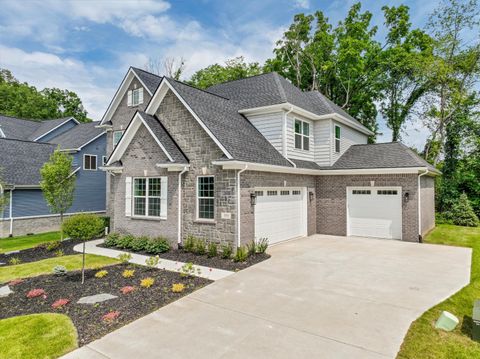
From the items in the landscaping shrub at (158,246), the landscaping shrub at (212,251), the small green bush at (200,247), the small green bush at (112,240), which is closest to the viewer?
the landscaping shrub at (212,251)

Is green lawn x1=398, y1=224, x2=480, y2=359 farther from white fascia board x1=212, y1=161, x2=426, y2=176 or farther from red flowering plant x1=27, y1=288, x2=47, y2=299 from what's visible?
red flowering plant x1=27, y1=288, x2=47, y2=299

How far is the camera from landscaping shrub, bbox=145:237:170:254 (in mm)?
10828

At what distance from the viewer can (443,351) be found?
4375 millimetres

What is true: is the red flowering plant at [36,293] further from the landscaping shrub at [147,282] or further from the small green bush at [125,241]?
Answer: the small green bush at [125,241]

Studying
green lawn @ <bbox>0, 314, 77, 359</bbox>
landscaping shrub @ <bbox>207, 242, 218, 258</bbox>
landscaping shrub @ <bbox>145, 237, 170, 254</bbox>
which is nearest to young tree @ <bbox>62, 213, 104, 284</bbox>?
green lawn @ <bbox>0, 314, 77, 359</bbox>

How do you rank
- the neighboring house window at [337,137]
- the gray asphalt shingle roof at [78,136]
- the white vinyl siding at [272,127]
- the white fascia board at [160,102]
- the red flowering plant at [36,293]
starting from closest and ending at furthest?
the red flowering plant at [36,293] → the white fascia board at [160,102] → the white vinyl siding at [272,127] → the neighboring house window at [337,137] → the gray asphalt shingle roof at [78,136]

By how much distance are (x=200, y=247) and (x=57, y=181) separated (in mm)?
7816

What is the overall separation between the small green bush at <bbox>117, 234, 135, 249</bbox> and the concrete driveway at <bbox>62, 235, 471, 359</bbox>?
591 centimetres

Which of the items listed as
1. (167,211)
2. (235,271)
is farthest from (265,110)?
(235,271)

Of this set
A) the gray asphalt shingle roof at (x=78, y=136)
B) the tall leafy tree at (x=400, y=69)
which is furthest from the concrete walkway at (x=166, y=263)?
the tall leafy tree at (x=400, y=69)

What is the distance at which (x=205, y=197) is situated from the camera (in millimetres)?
10656

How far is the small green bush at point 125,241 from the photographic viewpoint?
39.0 ft

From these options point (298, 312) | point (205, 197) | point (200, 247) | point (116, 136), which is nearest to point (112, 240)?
point (200, 247)

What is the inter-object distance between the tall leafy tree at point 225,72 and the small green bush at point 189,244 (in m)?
25.7
